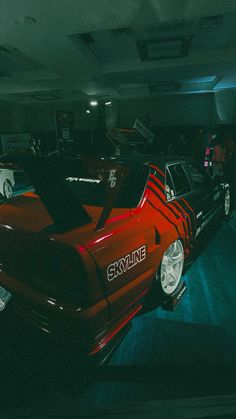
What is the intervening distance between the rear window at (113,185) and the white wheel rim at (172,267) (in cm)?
74

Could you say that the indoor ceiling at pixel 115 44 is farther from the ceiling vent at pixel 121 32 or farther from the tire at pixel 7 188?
the tire at pixel 7 188

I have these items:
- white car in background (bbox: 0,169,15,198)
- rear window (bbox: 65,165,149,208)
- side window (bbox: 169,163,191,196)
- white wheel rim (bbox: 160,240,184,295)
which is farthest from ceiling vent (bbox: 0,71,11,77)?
white wheel rim (bbox: 160,240,184,295)

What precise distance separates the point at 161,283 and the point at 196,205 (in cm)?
125

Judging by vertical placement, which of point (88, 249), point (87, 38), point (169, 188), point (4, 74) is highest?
point (4, 74)

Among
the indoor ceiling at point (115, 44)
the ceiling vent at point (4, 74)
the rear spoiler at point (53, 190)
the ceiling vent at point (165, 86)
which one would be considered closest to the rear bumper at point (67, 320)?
the rear spoiler at point (53, 190)

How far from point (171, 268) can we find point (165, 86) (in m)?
11.4

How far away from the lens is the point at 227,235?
4.75m

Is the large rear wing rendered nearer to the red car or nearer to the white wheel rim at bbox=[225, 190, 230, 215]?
the red car

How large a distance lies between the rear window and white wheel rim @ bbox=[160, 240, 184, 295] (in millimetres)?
742

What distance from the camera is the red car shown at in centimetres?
168

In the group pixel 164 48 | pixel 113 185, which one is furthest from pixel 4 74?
pixel 113 185

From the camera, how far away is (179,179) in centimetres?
329

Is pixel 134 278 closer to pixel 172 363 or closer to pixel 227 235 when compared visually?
pixel 172 363

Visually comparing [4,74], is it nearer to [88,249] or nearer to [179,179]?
[179,179]
